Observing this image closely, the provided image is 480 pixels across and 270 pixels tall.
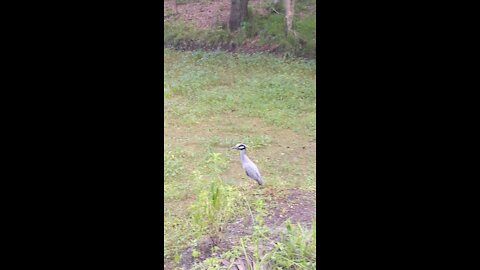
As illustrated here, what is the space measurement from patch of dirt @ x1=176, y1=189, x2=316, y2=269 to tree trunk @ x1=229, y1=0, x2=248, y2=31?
5.31 meters

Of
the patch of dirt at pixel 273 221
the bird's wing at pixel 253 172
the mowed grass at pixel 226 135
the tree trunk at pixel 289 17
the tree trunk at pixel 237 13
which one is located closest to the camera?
the patch of dirt at pixel 273 221

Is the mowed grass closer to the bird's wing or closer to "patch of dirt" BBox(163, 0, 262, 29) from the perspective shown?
the bird's wing

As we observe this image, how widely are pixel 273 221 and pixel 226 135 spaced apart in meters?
2.15

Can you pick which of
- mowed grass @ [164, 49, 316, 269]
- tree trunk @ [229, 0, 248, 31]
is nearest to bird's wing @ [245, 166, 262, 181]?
mowed grass @ [164, 49, 316, 269]

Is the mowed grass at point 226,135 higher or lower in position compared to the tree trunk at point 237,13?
lower

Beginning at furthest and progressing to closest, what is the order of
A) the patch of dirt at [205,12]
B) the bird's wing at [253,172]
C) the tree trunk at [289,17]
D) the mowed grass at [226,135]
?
the patch of dirt at [205,12]
the tree trunk at [289,17]
the bird's wing at [253,172]
the mowed grass at [226,135]

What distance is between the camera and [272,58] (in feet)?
26.2

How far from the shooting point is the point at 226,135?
17.8ft

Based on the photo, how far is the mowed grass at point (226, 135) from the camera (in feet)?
10.4

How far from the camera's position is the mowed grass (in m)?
3.18

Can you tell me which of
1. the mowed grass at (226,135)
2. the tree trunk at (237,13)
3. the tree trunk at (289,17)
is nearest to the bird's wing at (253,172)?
the mowed grass at (226,135)

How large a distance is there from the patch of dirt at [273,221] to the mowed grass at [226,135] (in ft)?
0.14

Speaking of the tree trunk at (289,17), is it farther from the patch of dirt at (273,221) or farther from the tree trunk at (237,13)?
the patch of dirt at (273,221)
